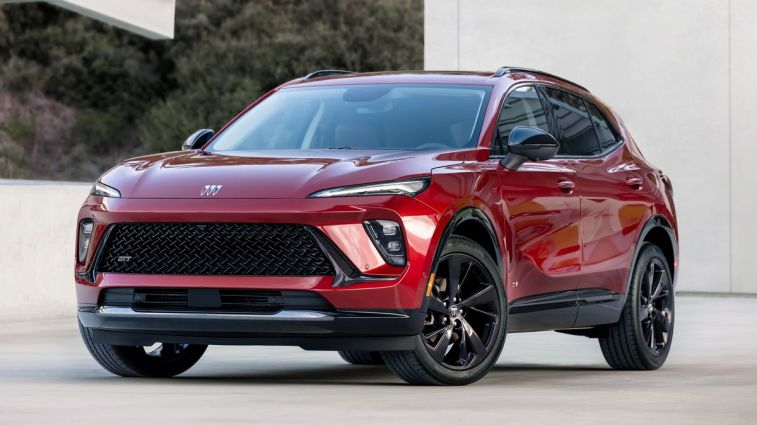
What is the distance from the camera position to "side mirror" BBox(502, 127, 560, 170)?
946 centimetres

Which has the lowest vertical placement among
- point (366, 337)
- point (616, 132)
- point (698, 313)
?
point (698, 313)

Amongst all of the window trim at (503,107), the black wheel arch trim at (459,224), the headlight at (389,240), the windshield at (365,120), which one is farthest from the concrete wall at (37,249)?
the headlight at (389,240)

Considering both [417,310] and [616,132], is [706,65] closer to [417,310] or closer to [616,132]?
[616,132]

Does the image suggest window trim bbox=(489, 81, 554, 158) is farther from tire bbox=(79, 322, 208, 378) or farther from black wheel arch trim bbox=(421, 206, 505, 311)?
tire bbox=(79, 322, 208, 378)

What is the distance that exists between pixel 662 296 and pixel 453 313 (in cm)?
291

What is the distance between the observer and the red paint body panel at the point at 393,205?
8602mm

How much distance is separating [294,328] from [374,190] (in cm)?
77

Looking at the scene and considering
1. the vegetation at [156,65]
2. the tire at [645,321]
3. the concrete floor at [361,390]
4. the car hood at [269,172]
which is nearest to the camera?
the concrete floor at [361,390]

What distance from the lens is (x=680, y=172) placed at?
2019 cm

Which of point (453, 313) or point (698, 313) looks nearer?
point (453, 313)

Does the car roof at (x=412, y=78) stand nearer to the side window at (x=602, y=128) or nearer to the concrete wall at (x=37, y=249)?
the side window at (x=602, y=128)

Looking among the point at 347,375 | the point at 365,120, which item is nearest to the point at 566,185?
the point at 365,120

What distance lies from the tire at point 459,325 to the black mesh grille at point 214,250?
65cm

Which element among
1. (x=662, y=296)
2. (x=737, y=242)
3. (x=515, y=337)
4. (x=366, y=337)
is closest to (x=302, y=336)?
(x=366, y=337)
